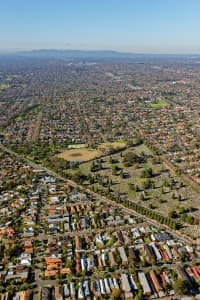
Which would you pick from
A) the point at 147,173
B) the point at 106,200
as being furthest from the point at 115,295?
the point at 147,173

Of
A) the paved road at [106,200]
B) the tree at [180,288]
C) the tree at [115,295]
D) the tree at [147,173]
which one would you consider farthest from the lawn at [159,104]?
the tree at [115,295]

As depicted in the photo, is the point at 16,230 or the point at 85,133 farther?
the point at 85,133

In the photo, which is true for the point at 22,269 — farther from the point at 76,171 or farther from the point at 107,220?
the point at 76,171

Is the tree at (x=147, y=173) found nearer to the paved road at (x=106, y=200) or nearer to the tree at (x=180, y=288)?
the paved road at (x=106, y=200)

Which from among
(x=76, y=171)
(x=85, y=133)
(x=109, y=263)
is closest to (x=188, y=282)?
(x=109, y=263)

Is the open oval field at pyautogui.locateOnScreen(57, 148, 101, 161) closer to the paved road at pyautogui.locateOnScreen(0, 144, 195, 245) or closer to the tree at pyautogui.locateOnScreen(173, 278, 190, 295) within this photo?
the paved road at pyautogui.locateOnScreen(0, 144, 195, 245)

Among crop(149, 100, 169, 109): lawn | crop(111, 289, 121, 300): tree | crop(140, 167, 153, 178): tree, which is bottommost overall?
crop(111, 289, 121, 300): tree

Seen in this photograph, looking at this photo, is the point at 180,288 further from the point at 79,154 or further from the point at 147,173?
the point at 79,154

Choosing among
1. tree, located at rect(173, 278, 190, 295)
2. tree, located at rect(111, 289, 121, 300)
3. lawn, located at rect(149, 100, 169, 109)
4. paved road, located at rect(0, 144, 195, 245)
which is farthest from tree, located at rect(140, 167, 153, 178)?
lawn, located at rect(149, 100, 169, 109)
